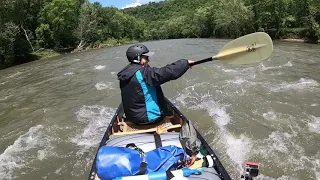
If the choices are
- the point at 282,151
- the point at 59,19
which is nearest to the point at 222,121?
the point at 282,151

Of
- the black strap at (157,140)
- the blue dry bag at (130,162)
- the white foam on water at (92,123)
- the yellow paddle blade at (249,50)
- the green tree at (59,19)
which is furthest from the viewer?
the green tree at (59,19)

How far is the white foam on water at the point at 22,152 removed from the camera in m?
6.46

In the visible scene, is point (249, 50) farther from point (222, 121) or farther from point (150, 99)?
point (222, 121)

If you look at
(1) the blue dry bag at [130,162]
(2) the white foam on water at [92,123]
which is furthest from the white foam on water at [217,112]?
(1) the blue dry bag at [130,162]

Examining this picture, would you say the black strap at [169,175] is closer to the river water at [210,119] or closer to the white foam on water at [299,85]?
the river water at [210,119]

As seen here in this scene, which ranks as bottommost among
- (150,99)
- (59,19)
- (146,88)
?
(150,99)

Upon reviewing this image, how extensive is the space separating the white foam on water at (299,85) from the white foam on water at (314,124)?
2643mm

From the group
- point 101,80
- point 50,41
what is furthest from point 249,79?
point 50,41

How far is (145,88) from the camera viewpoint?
14.8 feet

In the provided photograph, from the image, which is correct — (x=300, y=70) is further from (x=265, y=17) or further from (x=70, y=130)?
(x=265, y=17)

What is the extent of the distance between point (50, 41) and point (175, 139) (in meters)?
45.2

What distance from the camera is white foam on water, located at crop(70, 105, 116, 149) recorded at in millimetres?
7349

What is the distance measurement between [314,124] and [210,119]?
2.37 metres

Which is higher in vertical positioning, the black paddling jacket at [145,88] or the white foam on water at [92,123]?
the black paddling jacket at [145,88]
